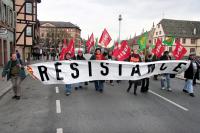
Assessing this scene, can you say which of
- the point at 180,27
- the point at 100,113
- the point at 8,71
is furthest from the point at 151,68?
the point at 180,27

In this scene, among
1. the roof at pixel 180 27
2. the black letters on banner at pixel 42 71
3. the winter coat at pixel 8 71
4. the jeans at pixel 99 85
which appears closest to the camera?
the winter coat at pixel 8 71

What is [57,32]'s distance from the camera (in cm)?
9250

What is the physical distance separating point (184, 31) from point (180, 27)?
64.4 inches

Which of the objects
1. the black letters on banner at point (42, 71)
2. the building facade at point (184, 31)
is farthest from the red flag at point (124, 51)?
the building facade at point (184, 31)

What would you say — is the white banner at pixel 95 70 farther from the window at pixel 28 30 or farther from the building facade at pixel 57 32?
the building facade at pixel 57 32

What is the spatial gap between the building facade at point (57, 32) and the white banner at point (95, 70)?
75.2 m

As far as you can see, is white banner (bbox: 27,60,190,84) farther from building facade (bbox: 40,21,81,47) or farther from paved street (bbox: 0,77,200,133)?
building facade (bbox: 40,21,81,47)

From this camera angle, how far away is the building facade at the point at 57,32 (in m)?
90.8

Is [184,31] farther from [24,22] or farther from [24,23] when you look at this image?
[24,23]

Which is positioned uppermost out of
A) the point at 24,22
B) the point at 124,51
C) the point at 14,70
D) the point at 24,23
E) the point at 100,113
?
the point at 24,22

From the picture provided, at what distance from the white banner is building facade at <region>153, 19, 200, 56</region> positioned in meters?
72.4

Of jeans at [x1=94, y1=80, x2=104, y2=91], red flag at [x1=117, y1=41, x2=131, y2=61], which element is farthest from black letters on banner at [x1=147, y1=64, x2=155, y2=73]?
red flag at [x1=117, y1=41, x2=131, y2=61]

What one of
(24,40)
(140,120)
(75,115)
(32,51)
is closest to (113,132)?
(140,120)

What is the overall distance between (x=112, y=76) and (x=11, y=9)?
22591 mm
